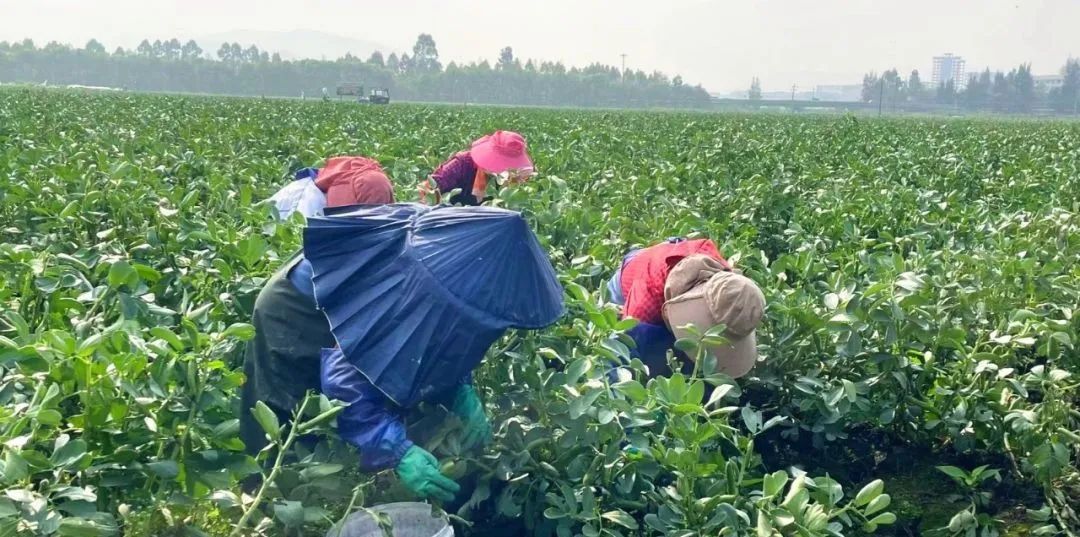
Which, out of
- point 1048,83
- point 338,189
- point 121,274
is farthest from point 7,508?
point 1048,83

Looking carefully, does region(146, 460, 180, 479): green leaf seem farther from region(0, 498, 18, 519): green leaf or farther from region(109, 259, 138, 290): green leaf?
region(109, 259, 138, 290): green leaf

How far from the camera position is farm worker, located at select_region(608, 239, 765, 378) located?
2.60 m

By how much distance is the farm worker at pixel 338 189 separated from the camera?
3.35 m

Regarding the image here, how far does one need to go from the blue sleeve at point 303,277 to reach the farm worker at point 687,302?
2.97 ft

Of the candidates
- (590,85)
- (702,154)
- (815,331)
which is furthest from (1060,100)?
(815,331)

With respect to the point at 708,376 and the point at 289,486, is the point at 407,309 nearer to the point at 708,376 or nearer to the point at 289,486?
the point at 289,486

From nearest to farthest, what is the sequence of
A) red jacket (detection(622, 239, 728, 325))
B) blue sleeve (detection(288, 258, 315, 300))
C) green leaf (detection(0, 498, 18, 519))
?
green leaf (detection(0, 498, 18, 519)) < blue sleeve (detection(288, 258, 315, 300)) < red jacket (detection(622, 239, 728, 325))

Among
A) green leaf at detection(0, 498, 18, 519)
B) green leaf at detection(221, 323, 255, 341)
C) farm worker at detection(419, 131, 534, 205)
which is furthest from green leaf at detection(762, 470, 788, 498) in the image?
farm worker at detection(419, 131, 534, 205)

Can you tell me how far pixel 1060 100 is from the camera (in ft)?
283

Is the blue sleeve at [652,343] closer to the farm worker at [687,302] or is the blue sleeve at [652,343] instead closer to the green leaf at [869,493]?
the farm worker at [687,302]

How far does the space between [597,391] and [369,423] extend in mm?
498

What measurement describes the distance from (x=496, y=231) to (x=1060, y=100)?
9692 cm

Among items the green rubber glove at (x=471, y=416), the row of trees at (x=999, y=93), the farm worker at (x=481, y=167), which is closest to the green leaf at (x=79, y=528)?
the green rubber glove at (x=471, y=416)

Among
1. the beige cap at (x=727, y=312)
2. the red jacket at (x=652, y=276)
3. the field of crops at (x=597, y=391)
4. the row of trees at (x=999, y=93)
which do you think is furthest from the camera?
the row of trees at (x=999, y=93)
